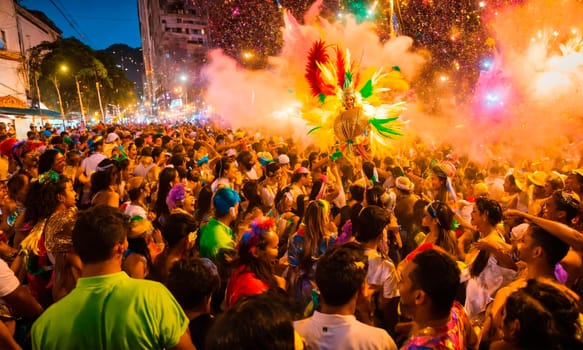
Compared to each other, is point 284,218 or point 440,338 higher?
point 284,218

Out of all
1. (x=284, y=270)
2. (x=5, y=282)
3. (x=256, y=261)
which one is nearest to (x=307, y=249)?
(x=284, y=270)

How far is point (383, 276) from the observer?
3.42 m

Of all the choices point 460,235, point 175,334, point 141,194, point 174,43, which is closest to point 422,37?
point 460,235

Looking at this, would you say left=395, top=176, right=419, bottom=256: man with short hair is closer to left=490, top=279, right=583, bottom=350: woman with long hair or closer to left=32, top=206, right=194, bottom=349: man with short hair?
left=490, top=279, right=583, bottom=350: woman with long hair

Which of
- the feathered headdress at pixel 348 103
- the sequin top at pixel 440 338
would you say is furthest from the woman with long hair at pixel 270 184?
the sequin top at pixel 440 338

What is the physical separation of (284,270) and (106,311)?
2.25m

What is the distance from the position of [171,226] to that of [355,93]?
425cm

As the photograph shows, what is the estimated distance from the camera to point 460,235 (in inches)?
213

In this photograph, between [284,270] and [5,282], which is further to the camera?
[284,270]

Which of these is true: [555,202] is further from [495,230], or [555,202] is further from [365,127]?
[365,127]

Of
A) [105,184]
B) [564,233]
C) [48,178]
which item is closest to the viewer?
[564,233]

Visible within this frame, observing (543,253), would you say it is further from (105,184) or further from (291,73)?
(291,73)

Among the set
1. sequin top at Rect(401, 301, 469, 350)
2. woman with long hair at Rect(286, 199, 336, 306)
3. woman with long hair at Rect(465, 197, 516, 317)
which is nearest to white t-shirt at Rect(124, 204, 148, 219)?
woman with long hair at Rect(286, 199, 336, 306)

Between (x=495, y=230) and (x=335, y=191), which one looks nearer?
(x=495, y=230)
